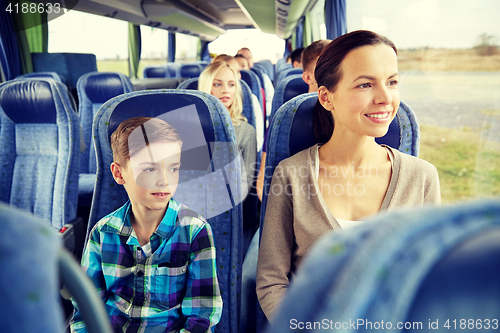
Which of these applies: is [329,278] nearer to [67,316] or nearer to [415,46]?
[67,316]

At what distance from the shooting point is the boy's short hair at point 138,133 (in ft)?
3.06

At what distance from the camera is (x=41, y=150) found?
5.69ft

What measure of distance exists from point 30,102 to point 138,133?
1.10 meters

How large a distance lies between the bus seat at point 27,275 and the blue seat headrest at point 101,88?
2.70m

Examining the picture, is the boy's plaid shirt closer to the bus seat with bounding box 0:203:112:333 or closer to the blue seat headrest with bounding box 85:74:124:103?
the bus seat with bounding box 0:203:112:333

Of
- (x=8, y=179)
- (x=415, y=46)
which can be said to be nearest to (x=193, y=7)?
(x=415, y=46)

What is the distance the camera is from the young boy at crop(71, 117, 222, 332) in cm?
89

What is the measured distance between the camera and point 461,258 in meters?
0.22

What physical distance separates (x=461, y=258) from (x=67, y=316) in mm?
1612

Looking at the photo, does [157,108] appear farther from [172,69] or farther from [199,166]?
[172,69]

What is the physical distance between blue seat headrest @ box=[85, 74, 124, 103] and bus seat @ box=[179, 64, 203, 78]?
488 cm

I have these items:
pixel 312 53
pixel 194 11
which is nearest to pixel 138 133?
pixel 312 53

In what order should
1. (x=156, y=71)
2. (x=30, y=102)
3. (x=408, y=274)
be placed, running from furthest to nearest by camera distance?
(x=156, y=71), (x=30, y=102), (x=408, y=274)

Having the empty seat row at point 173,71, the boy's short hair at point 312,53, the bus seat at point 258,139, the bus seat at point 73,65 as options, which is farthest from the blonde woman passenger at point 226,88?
the empty seat row at point 173,71
